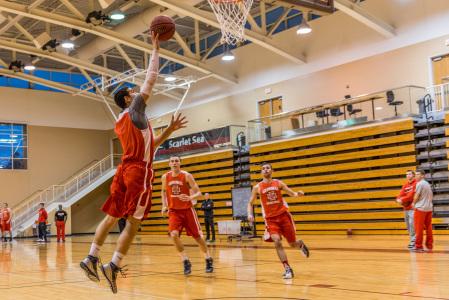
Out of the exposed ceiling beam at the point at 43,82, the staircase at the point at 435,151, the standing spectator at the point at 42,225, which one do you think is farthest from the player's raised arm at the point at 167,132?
the exposed ceiling beam at the point at 43,82

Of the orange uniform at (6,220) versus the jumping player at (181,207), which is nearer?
the jumping player at (181,207)

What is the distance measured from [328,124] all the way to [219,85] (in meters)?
9.33

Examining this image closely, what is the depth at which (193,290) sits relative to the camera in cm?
687

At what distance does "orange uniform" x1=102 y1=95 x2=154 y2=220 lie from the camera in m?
5.01

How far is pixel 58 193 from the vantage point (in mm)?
31297

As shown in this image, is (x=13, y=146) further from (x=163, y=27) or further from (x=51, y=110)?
(x=163, y=27)

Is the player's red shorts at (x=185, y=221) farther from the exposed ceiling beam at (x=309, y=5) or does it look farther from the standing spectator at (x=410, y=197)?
the standing spectator at (x=410, y=197)

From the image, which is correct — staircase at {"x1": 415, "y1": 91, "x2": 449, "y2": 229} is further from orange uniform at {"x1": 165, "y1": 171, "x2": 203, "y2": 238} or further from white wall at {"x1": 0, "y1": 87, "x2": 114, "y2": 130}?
white wall at {"x1": 0, "y1": 87, "x2": 114, "y2": 130}

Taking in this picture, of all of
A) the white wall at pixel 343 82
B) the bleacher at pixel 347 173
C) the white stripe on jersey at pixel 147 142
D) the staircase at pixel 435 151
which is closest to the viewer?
the white stripe on jersey at pixel 147 142

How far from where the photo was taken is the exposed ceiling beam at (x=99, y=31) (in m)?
20.5

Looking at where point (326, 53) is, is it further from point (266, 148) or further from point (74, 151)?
point (74, 151)

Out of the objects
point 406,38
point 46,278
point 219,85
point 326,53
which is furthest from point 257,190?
point 219,85

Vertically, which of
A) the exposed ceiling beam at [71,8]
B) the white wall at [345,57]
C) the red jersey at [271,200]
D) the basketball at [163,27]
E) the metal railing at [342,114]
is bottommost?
the red jersey at [271,200]

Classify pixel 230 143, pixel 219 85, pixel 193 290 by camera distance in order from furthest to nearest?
pixel 219 85 → pixel 230 143 → pixel 193 290
